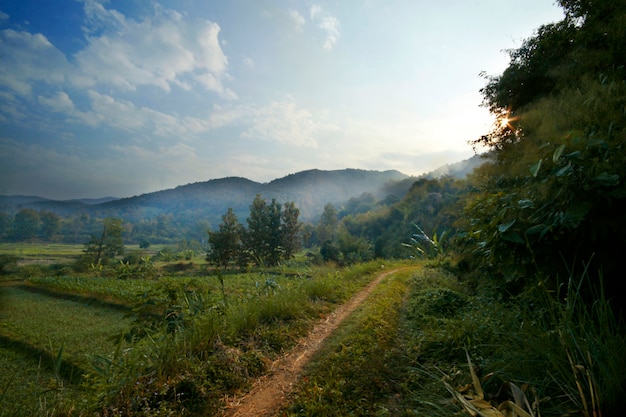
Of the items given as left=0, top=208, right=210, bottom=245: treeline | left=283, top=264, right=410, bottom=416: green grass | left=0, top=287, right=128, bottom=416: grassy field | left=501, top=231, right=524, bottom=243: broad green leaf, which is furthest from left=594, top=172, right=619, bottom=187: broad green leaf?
left=0, top=208, right=210, bottom=245: treeline

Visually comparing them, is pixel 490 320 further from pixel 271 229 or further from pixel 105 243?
pixel 105 243

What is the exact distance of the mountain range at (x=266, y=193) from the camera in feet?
359

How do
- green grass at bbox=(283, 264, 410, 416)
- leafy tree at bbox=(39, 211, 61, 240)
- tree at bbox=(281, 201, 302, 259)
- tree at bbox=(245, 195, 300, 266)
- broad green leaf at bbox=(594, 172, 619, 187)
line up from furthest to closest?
tree at bbox=(281, 201, 302, 259) → tree at bbox=(245, 195, 300, 266) → leafy tree at bbox=(39, 211, 61, 240) → green grass at bbox=(283, 264, 410, 416) → broad green leaf at bbox=(594, 172, 619, 187)

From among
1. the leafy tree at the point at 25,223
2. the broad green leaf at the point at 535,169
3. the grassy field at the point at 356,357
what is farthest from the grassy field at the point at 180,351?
the leafy tree at the point at 25,223

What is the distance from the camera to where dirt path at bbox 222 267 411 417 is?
10.7 feet

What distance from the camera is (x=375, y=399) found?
329cm

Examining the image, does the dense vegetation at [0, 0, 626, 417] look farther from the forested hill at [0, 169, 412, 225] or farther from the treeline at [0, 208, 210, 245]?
the forested hill at [0, 169, 412, 225]

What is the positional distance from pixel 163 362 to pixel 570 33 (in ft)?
45.9

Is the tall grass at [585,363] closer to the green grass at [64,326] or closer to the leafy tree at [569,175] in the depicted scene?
the leafy tree at [569,175]

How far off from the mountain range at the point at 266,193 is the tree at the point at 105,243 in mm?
49958

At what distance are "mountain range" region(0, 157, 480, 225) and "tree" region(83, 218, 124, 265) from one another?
49958mm

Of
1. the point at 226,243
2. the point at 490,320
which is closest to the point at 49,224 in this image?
the point at 226,243

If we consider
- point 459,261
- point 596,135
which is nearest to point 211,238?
point 459,261

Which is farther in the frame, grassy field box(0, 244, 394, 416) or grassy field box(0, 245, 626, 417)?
grassy field box(0, 244, 394, 416)
